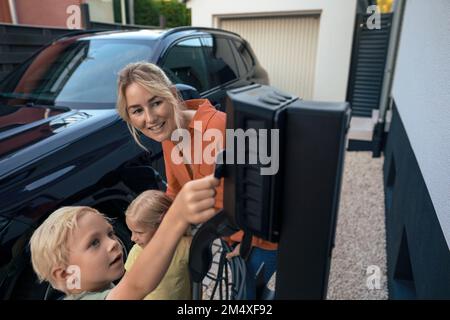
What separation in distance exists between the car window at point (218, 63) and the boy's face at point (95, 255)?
749 millimetres

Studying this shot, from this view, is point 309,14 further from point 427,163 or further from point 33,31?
point 427,163

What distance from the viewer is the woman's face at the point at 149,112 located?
23.5 inches

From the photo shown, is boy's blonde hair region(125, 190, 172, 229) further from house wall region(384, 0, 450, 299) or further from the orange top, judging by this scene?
house wall region(384, 0, 450, 299)

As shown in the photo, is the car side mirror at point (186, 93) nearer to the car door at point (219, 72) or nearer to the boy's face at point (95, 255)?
the car door at point (219, 72)

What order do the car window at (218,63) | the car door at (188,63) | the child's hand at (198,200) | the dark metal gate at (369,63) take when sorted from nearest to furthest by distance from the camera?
the child's hand at (198,200) < the car door at (188,63) < the car window at (218,63) < the dark metal gate at (369,63)

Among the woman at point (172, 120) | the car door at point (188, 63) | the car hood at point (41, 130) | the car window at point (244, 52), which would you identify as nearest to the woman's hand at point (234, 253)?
the woman at point (172, 120)

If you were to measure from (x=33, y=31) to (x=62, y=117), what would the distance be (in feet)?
9.98

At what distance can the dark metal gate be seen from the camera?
4227 mm

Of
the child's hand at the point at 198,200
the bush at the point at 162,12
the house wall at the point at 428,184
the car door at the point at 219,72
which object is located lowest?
the house wall at the point at 428,184

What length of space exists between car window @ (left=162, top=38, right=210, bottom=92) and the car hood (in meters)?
0.27

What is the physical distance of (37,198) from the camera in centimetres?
66

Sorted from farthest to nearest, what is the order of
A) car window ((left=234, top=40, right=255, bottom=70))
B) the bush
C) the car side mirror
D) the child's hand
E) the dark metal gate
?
the bush → the dark metal gate → car window ((left=234, top=40, right=255, bottom=70)) → the car side mirror → the child's hand

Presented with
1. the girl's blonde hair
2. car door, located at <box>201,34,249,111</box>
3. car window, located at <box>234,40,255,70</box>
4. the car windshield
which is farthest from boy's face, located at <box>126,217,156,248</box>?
car window, located at <box>234,40,255,70</box>
